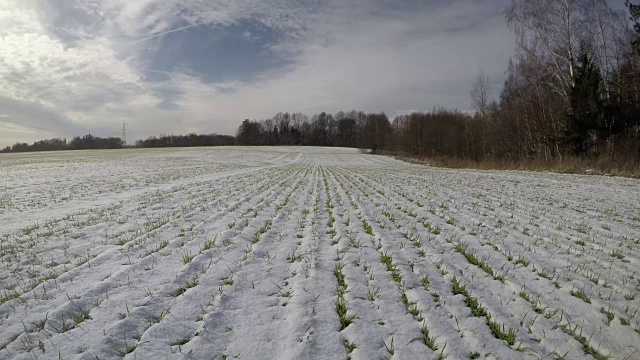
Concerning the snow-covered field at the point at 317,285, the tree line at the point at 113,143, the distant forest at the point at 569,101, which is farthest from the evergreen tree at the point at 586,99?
the tree line at the point at 113,143

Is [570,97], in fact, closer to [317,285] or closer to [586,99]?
[586,99]

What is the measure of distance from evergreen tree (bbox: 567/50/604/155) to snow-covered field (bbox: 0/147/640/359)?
20717mm

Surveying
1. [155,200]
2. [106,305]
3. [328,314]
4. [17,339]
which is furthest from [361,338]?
[155,200]

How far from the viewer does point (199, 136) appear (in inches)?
4523

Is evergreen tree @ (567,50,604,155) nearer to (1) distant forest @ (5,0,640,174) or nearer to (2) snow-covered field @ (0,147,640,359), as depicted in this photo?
(1) distant forest @ (5,0,640,174)

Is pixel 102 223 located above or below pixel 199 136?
below

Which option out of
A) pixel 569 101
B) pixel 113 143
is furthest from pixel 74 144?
pixel 569 101

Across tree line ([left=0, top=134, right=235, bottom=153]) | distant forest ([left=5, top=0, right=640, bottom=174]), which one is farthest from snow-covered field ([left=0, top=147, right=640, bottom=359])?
tree line ([left=0, top=134, right=235, bottom=153])

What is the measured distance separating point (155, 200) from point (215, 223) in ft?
12.7

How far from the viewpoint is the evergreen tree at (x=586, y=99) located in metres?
22.3

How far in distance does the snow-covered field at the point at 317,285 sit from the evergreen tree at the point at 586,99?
20717mm

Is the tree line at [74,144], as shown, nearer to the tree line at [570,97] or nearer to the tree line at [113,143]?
the tree line at [113,143]

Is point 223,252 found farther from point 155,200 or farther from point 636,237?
point 636,237

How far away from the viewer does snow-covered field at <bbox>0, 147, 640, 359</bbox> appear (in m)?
2.61
